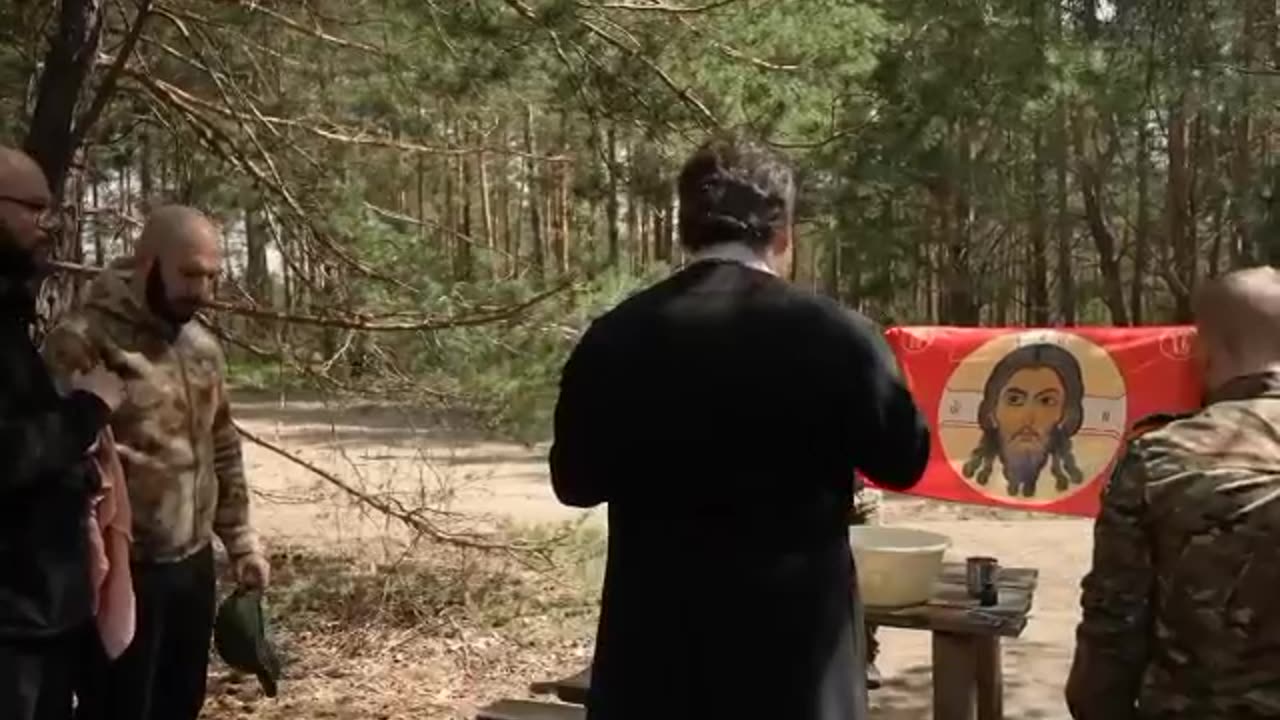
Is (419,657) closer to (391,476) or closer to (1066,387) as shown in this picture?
(391,476)

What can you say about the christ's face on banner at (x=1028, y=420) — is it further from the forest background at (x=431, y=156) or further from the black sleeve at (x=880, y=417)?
the black sleeve at (x=880, y=417)

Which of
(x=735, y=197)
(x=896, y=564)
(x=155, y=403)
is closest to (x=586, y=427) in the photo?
(x=735, y=197)

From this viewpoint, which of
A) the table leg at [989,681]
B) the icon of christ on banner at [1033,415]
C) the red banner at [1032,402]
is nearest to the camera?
the table leg at [989,681]

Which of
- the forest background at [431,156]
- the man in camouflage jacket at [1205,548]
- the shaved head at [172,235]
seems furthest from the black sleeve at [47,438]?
the forest background at [431,156]

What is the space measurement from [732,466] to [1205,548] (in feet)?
2.08

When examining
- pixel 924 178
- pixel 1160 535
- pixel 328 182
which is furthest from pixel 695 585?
pixel 924 178

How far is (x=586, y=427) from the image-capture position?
7.21ft

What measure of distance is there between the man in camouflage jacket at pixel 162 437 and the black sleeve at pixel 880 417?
4.79 feet

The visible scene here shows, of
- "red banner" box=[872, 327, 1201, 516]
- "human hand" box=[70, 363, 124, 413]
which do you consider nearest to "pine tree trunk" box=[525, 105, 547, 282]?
"red banner" box=[872, 327, 1201, 516]

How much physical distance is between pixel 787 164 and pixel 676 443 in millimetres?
511

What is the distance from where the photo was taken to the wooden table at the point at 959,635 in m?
3.32

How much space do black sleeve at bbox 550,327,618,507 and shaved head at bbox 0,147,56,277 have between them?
920 mm

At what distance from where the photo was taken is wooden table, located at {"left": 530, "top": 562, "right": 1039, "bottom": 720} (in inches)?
131

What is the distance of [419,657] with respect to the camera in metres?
6.46
